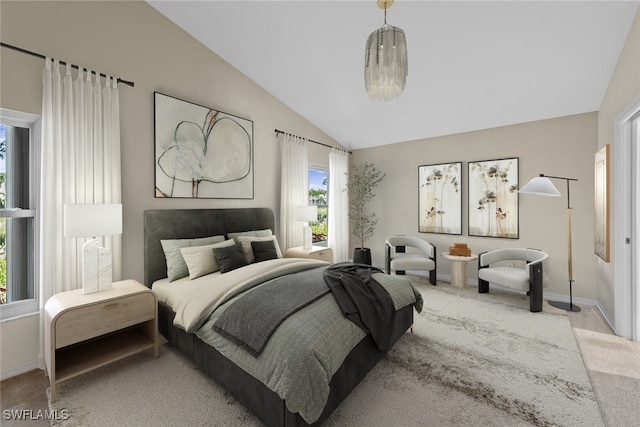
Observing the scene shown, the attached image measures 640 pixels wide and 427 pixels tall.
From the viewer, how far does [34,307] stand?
251cm

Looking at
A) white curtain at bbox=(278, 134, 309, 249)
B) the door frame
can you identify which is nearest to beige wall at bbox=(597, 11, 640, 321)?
the door frame

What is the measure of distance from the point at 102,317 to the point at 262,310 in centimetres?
135

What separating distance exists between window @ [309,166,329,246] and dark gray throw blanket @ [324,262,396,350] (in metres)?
3.02

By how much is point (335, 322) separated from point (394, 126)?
408cm

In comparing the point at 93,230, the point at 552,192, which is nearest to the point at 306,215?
the point at 93,230

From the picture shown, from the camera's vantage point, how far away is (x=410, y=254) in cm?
534

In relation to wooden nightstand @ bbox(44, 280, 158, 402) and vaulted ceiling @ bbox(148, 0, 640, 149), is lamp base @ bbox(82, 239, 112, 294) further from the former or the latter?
vaulted ceiling @ bbox(148, 0, 640, 149)

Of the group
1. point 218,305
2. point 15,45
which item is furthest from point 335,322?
point 15,45

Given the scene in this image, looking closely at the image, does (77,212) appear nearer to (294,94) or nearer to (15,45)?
(15,45)

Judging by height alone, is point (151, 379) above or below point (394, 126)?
below

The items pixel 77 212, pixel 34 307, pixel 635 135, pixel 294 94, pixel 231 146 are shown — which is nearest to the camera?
pixel 77 212

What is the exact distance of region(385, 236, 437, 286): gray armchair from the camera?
466 cm

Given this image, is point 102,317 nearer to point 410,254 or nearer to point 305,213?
point 305,213

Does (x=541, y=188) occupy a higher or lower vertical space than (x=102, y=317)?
higher
